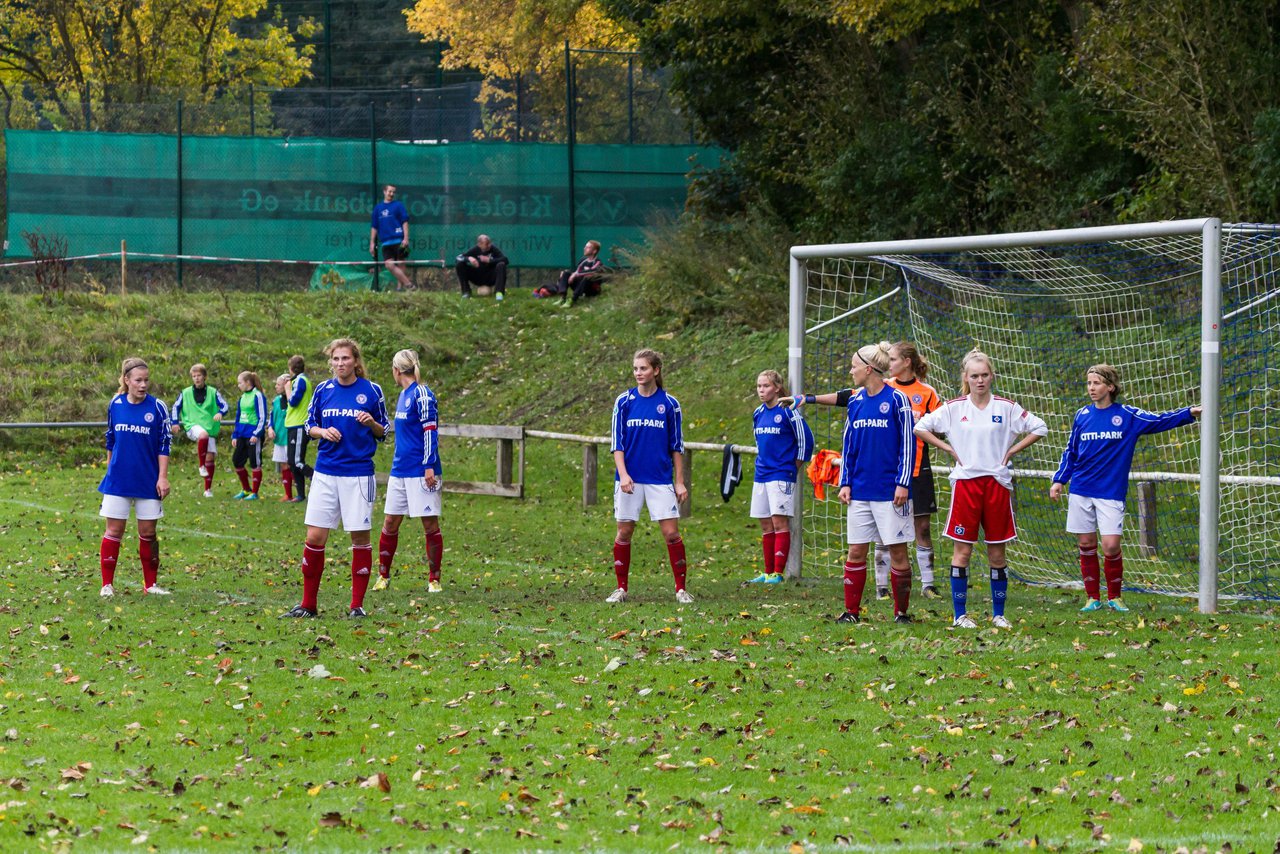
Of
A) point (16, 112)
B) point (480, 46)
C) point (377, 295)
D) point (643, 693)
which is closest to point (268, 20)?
point (480, 46)

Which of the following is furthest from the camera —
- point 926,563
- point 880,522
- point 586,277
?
point 586,277

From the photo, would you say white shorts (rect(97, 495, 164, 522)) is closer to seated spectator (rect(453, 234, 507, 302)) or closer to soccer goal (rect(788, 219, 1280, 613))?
soccer goal (rect(788, 219, 1280, 613))

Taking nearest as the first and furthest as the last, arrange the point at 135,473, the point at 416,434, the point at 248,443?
the point at 135,473
the point at 416,434
the point at 248,443

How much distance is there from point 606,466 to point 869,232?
270 inches

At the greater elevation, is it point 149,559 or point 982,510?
point 982,510

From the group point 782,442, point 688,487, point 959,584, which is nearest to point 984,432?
point 959,584

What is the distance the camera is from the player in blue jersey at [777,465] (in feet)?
43.2

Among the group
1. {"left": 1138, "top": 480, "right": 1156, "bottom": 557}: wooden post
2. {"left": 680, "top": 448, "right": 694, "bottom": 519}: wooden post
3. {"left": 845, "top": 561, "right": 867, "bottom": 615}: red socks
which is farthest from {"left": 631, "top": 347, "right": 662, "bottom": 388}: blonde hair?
{"left": 680, "top": 448, "right": 694, "bottom": 519}: wooden post

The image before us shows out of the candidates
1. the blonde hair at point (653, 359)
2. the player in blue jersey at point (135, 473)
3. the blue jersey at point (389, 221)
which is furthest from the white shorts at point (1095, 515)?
the blue jersey at point (389, 221)

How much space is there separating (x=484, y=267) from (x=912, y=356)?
1867cm

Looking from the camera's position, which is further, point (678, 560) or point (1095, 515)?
point (678, 560)

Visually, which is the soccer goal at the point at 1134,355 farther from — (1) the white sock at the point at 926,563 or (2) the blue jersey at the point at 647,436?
(2) the blue jersey at the point at 647,436

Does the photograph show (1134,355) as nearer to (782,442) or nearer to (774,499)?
(782,442)

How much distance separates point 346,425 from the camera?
11.0 m
